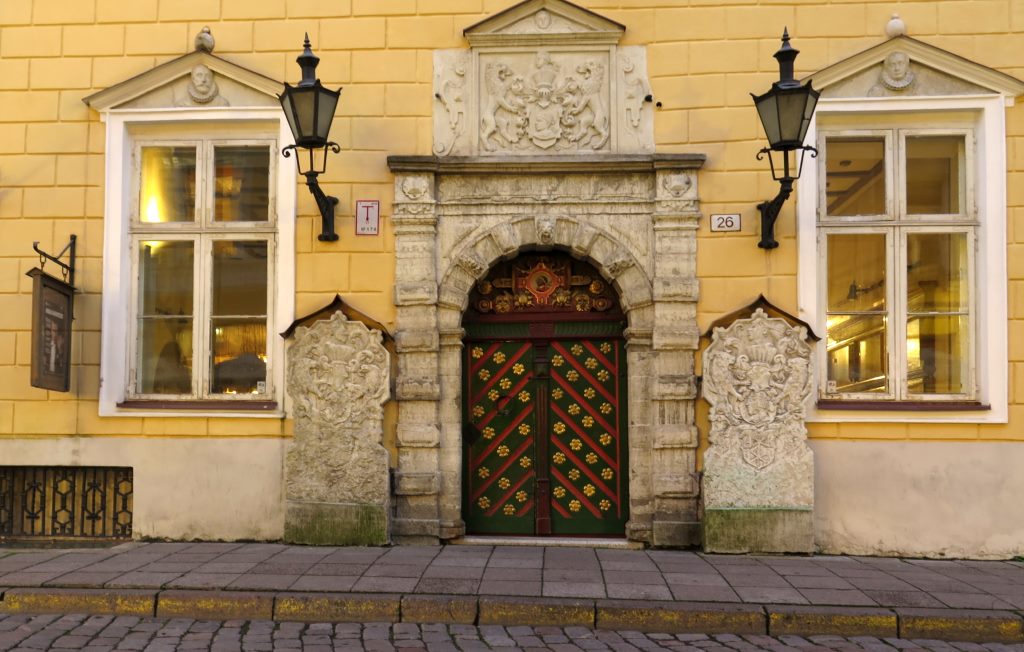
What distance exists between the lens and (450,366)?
857cm

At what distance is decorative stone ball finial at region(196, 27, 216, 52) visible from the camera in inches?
345

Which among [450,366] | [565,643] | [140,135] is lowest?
[565,643]

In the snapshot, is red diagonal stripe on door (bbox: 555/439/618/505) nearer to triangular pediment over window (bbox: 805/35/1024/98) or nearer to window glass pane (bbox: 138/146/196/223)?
triangular pediment over window (bbox: 805/35/1024/98)

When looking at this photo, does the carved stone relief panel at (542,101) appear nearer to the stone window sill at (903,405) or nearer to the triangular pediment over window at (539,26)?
the triangular pediment over window at (539,26)

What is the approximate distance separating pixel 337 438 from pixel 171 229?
242cm

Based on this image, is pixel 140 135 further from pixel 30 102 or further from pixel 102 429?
pixel 102 429

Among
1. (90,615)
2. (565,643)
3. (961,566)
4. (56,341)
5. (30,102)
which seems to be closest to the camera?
(565,643)

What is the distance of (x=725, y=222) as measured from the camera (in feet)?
27.8

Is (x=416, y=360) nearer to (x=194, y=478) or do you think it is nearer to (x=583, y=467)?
(x=583, y=467)

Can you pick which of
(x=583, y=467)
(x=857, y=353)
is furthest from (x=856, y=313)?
(x=583, y=467)

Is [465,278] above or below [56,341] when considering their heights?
above

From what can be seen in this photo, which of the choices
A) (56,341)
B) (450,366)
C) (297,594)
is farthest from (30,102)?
(297,594)

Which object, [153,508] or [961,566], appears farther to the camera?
[153,508]

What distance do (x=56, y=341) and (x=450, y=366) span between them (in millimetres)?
3216
